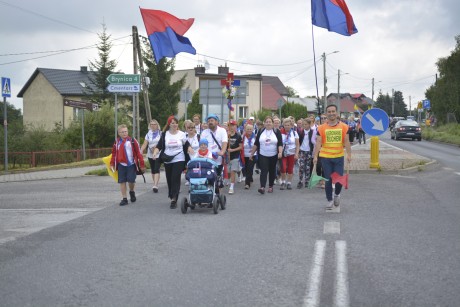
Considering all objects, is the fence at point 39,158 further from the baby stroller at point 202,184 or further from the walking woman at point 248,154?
the baby stroller at point 202,184

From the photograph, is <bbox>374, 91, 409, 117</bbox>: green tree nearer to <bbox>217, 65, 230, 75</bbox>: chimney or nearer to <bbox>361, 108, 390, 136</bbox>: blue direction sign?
<bbox>217, 65, 230, 75</bbox>: chimney

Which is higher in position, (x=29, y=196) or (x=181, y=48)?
(x=181, y=48)

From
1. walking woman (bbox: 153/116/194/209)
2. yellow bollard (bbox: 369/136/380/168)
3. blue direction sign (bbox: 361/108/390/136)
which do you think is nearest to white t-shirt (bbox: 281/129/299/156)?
walking woman (bbox: 153/116/194/209)

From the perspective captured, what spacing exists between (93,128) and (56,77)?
125 feet

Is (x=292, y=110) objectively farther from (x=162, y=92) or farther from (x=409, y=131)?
(x=409, y=131)

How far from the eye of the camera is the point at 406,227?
8.39 metres

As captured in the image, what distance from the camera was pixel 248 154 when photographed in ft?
46.5

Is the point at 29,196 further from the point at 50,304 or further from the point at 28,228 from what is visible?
the point at 50,304

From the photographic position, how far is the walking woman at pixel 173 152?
1109 centimetres

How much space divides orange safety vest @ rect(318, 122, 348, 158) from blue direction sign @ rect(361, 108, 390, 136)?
6.90 meters

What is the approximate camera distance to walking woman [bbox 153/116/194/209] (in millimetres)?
11094

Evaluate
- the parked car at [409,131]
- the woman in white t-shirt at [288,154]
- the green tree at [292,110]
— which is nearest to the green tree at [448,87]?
the parked car at [409,131]

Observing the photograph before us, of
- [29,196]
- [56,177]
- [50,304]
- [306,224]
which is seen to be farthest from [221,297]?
[56,177]

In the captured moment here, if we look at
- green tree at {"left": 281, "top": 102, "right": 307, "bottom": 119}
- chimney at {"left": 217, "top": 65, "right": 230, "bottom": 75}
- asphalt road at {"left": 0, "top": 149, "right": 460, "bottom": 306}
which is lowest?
asphalt road at {"left": 0, "top": 149, "right": 460, "bottom": 306}
